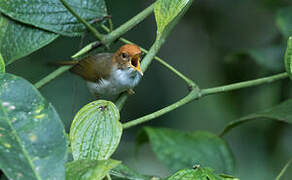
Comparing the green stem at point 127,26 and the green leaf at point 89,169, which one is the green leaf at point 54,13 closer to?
the green stem at point 127,26

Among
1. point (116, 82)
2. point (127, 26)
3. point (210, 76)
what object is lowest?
point (210, 76)

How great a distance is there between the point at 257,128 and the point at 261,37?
94cm

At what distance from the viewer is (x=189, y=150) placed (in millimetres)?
1918

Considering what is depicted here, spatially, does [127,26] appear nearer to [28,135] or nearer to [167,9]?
[167,9]

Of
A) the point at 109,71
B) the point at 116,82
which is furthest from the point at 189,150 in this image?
the point at 109,71

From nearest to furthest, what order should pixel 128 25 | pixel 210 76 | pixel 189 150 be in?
pixel 128 25, pixel 189 150, pixel 210 76

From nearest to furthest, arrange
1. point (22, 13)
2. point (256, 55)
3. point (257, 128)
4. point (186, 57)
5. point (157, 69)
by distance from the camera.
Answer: point (22, 13) → point (256, 55) → point (257, 128) → point (157, 69) → point (186, 57)

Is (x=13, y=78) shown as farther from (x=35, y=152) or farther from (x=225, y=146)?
(x=225, y=146)

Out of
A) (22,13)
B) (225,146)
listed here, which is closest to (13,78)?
(22,13)

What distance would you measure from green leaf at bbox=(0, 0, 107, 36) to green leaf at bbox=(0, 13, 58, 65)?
4 cm

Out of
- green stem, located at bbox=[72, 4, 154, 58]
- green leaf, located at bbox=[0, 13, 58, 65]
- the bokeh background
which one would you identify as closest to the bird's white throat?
the bokeh background

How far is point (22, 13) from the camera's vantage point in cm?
151

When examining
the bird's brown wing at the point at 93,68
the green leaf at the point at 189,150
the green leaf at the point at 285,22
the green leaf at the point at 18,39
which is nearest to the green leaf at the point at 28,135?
the green leaf at the point at 18,39

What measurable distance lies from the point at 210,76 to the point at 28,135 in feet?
8.69
